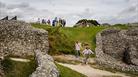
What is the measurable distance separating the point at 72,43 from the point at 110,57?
18.9 feet

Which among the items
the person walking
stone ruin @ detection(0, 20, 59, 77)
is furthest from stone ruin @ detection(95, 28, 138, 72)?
stone ruin @ detection(0, 20, 59, 77)

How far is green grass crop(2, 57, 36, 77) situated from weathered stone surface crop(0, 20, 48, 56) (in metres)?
9.11

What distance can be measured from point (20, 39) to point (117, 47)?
666 inches

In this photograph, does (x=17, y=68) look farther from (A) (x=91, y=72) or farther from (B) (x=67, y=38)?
(B) (x=67, y=38)

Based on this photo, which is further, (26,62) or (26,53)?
(26,53)

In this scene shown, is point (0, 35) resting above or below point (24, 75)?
above

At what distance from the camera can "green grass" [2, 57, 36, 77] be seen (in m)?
37.8

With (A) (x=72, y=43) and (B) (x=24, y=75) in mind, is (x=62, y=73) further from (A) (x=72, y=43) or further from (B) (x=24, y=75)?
(A) (x=72, y=43)

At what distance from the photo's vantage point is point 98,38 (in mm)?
63469

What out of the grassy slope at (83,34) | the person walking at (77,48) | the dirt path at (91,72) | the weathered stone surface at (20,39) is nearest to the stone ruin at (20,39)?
the weathered stone surface at (20,39)

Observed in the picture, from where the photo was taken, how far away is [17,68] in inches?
1553

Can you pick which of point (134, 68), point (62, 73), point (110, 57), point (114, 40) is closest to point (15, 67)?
point (62, 73)

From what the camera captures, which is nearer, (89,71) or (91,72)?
(91,72)

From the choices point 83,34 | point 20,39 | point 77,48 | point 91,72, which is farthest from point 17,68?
point 83,34
